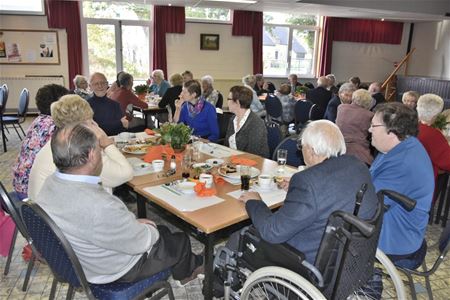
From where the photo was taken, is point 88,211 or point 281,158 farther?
point 281,158

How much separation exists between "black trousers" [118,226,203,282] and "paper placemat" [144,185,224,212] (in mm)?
158

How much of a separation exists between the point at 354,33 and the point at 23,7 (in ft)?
29.4

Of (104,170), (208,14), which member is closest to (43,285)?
(104,170)

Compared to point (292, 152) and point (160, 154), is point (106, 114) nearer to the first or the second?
point (160, 154)

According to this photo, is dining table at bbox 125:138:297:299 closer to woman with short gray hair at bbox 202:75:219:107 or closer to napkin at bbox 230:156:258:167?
napkin at bbox 230:156:258:167

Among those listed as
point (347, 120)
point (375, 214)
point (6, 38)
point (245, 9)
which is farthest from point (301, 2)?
point (375, 214)

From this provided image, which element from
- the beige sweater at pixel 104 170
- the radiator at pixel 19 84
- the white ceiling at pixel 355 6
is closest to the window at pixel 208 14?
the white ceiling at pixel 355 6

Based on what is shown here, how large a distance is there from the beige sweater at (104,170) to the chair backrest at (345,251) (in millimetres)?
1182

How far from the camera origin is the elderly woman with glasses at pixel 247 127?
3.07 m

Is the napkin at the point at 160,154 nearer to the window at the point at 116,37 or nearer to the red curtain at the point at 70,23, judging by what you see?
the red curtain at the point at 70,23

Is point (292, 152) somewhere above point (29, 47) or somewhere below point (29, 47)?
below

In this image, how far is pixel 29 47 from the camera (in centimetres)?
788

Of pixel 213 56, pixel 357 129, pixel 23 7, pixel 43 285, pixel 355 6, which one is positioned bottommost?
pixel 43 285

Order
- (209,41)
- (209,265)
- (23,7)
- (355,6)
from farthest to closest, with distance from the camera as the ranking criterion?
(209,41) → (355,6) → (23,7) → (209,265)
